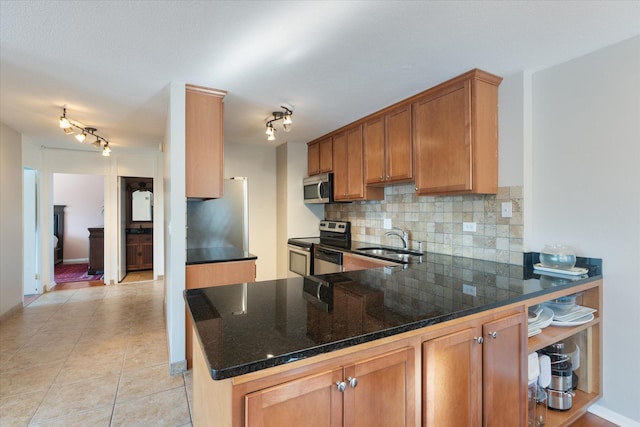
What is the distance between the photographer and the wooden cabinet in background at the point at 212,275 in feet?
7.79

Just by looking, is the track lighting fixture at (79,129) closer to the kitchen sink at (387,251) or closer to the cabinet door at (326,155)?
the cabinet door at (326,155)

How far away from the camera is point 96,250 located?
6176mm

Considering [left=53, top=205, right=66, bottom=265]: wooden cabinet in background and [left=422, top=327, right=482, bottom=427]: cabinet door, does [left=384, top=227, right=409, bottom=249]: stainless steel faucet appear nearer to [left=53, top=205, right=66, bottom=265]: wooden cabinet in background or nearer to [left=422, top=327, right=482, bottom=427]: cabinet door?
[left=422, top=327, right=482, bottom=427]: cabinet door

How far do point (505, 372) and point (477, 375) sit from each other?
8.2 inches

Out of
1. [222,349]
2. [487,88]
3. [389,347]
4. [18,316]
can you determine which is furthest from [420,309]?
[18,316]

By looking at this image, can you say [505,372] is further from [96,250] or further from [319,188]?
[96,250]

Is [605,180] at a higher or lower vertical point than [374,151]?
lower

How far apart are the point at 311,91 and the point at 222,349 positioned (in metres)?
2.16

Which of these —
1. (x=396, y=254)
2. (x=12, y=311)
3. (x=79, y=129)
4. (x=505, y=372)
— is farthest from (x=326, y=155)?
(x=12, y=311)

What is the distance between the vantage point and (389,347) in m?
1.02

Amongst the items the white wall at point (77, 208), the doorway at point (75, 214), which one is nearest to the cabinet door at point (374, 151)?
the doorway at point (75, 214)

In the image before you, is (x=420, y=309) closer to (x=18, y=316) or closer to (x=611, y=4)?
(x=611, y=4)

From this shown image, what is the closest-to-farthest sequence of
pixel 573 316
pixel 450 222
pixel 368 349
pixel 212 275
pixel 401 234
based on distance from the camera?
pixel 368 349 < pixel 573 316 < pixel 212 275 < pixel 450 222 < pixel 401 234

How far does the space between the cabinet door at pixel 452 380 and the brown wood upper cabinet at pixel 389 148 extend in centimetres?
171
